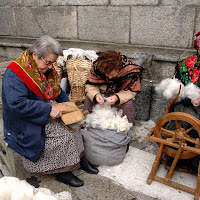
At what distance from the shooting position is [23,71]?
2.23 metres

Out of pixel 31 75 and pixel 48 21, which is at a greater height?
pixel 48 21

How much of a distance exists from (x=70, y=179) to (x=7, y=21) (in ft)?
17.5

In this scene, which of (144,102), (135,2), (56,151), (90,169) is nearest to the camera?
(56,151)

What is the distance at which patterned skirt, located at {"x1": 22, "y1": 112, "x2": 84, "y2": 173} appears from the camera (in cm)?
241

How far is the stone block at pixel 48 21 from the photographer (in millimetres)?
5020

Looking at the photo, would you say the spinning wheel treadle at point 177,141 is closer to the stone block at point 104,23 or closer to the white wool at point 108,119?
the white wool at point 108,119

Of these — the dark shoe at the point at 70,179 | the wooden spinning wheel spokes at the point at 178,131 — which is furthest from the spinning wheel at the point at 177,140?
the dark shoe at the point at 70,179

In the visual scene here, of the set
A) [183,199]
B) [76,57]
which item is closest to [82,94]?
[76,57]

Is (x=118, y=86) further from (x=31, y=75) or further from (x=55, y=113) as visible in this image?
(x=31, y=75)

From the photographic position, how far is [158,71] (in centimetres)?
378

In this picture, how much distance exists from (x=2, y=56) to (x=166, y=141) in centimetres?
516

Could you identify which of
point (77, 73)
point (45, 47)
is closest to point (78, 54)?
point (77, 73)

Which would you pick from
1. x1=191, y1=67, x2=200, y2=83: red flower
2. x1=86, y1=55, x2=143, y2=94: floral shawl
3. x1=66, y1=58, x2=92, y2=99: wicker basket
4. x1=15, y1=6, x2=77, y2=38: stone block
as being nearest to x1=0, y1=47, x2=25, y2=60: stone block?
x1=15, y1=6, x2=77, y2=38: stone block

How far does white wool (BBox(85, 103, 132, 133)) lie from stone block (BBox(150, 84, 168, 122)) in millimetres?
951
